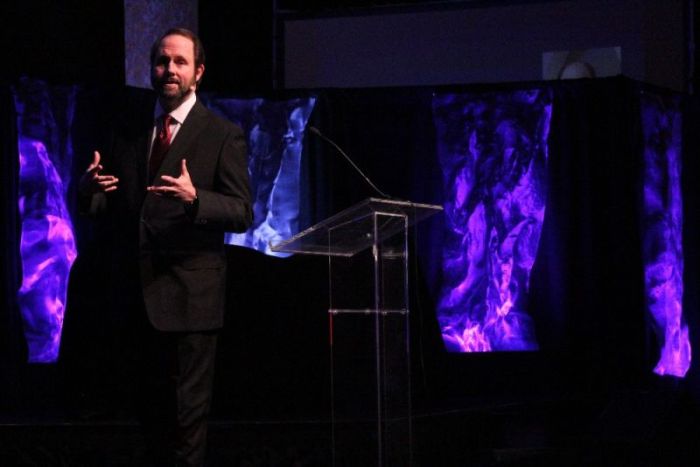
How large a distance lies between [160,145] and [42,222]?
327cm

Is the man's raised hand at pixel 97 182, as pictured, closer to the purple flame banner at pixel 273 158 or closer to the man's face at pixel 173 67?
the man's face at pixel 173 67

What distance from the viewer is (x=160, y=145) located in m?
2.75

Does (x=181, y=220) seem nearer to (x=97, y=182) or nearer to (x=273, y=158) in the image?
(x=97, y=182)

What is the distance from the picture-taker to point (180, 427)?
257cm

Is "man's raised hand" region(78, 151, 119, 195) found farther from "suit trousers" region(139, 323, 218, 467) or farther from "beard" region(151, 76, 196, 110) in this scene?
"suit trousers" region(139, 323, 218, 467)

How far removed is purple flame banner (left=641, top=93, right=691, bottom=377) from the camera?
6.29 metres

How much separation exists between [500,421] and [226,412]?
4.80ft

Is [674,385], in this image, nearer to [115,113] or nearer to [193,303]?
[115,113]

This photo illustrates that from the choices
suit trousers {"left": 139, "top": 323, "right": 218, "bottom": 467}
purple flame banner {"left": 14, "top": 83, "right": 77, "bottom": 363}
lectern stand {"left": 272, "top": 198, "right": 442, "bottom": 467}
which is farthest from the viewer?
purple flame banner {"left": 14, "top": 83, "right": 77, "bottom": 363}

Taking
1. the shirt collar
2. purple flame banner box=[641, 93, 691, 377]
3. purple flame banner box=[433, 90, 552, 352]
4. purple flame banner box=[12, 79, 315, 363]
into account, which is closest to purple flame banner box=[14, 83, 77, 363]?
purple flame banner box=[12, 79, 315, 363]

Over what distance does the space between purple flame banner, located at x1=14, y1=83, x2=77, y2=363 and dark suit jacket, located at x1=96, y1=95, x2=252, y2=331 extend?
3.13 meters

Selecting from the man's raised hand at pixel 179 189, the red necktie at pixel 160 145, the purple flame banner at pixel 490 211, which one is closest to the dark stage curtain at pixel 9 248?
the purple flame banner at pixel 490 211

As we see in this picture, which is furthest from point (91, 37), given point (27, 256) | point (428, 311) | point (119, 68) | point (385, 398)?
point (385, 398)

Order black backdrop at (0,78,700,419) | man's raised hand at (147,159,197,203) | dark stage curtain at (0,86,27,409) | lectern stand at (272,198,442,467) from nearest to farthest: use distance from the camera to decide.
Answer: man's raised hand at (147,159,197,203) < lectern stand at (272,198,442,467) < dark stage curtain at (0,86,27,409) < black backdrop at (0,78,700,419)
